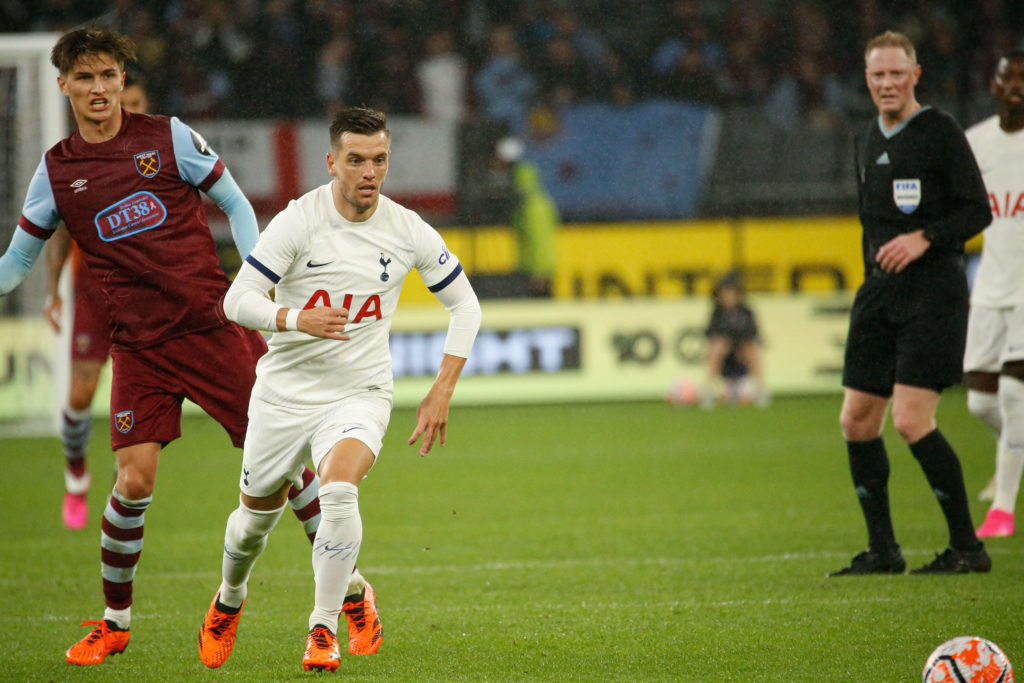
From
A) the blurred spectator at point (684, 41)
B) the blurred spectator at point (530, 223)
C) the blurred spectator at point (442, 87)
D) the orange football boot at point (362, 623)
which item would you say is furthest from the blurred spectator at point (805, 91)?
the orange football boot at point (362, 623)

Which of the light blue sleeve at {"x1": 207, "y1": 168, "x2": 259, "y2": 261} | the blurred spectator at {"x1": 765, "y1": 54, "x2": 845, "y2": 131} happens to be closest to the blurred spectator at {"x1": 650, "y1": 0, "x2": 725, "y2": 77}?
the blurred spectator at {"x1": 765, "y1": 54, "x2": 845, "y2": 131}

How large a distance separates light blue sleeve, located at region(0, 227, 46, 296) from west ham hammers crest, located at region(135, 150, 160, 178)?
0.47 metres

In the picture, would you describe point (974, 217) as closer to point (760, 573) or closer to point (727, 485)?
point (760, 573)

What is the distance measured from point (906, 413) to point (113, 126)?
11.8ft

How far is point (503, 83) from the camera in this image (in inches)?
754

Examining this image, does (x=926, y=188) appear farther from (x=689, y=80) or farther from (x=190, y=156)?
(x=689, y=80)

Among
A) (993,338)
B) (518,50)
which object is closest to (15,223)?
(518,50)

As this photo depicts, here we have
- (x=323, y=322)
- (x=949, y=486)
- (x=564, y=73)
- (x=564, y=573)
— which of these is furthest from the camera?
(x=564, y=73)

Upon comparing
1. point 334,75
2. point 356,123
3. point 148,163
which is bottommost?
point 148,163

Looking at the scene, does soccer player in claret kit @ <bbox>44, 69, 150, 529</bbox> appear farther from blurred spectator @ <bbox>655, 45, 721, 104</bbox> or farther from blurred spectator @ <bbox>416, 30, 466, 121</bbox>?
blurred spectator @ <bbox>655, 45, 721, 104</bbox>

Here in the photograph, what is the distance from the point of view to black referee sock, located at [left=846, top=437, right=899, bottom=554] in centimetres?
613

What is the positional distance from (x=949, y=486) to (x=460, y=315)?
8.52 ft

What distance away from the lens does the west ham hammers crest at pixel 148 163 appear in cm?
503

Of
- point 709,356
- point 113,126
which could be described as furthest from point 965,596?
point 709,356
